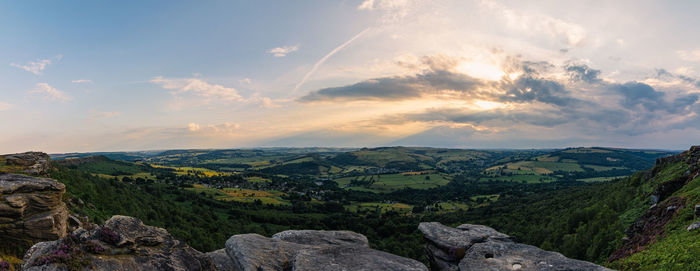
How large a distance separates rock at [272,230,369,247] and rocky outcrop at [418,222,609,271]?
7.73 metres

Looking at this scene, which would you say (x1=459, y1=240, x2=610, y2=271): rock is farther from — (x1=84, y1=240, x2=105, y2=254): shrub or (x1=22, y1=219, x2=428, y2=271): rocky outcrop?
(x1=84, y1=240, x2=105, y2=254): shrub

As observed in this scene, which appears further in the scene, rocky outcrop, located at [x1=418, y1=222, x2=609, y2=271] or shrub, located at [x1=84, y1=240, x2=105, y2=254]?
rocky outcrop, located at [x1=418, y1=222, x2=609, y2=271]

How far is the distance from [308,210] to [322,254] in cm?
17842

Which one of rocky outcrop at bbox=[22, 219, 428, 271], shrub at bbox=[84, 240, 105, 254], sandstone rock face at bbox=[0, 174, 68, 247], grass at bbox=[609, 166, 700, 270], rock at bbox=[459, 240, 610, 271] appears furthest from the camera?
sandstone rock face at bbox=[0, 174, 68, 247]

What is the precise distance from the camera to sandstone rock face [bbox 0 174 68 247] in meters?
23.5

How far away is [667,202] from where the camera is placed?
32.0 meters

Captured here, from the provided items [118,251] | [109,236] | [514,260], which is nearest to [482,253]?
[514,260]

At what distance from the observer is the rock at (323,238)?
26.0 metres

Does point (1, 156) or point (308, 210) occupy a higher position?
point (1, 156)

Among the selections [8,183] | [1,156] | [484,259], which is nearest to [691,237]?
[484,259]

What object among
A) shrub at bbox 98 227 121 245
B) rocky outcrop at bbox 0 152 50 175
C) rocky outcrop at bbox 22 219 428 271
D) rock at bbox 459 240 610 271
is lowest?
rock at bbox 459 240 610 271

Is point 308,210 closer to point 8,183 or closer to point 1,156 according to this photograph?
point 1,156

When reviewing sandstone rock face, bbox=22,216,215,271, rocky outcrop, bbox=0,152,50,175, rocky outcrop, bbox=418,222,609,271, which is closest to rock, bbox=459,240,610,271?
rocky outcrop, bbox=418,222,609,271

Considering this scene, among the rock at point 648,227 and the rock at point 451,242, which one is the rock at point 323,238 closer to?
the rock at point 451,242
